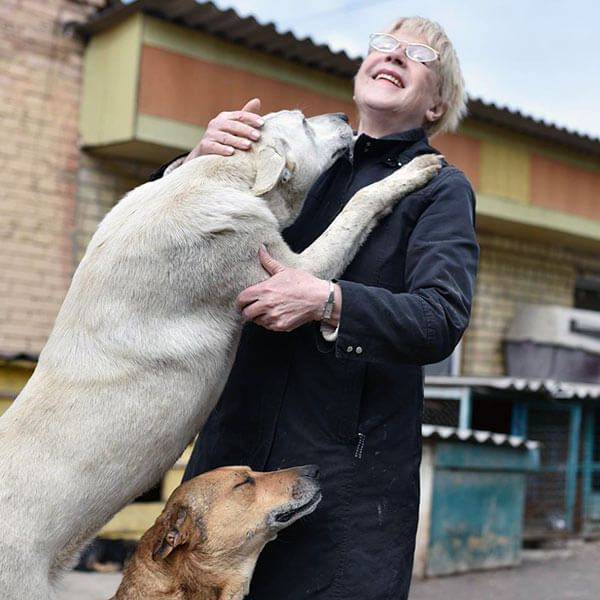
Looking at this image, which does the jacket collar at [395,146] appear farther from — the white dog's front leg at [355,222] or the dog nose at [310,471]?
the dog nose at [310,471]

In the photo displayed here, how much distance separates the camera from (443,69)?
273cm

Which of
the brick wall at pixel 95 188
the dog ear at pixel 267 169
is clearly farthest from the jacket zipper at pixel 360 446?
the brick wall at pixel 95 188

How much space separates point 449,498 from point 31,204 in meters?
4.34

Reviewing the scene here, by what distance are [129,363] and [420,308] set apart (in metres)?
0.75

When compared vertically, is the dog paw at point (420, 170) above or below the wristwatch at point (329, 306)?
above

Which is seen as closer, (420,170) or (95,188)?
(420,170)

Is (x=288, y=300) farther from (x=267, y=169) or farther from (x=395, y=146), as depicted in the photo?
(x=395, y=146)

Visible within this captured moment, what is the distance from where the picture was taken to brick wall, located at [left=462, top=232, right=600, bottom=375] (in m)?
10.8

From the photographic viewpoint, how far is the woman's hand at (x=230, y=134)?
253 cm

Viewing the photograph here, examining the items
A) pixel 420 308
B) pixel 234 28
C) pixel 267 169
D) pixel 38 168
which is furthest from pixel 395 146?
pixel 38 168

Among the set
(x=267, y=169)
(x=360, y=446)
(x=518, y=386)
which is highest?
(x=267, y=169)

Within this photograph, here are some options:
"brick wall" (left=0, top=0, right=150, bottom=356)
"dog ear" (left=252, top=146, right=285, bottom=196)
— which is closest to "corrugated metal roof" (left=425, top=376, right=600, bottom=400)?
"brick wall" (left=0, top=0, right=150, bottom=356)

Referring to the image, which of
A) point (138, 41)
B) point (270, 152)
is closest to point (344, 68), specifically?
point (138, 41)

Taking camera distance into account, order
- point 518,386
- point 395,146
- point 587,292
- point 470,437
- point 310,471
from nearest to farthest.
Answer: point 310,471, point 395,146, point 470,437, point 518,386, point 587,292
